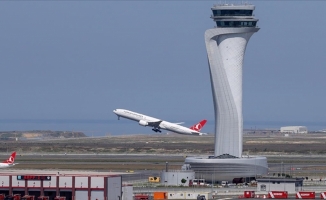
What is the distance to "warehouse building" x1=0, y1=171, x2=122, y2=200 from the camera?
102625 mm

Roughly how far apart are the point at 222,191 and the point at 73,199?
25.9 meters

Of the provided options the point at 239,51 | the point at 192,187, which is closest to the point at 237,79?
the point at 239,51

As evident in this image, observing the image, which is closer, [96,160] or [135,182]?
[135,182]

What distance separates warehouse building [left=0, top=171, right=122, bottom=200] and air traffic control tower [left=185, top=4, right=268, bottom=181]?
32.5 m

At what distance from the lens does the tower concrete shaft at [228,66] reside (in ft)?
447

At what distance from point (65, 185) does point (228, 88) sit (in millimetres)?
39402

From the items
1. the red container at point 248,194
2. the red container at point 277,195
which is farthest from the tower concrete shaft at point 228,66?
the red container at point 277,195

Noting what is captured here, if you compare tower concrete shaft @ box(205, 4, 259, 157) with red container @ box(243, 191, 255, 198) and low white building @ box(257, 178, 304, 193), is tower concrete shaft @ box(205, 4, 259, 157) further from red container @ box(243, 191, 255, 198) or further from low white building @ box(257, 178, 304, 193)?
red container @ box(243, 191, 255, 198)

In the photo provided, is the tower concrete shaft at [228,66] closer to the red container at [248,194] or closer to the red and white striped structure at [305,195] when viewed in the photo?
the red container at [248,194]

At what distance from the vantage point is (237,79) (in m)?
137

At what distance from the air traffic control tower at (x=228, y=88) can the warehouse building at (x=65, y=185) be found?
107 feet

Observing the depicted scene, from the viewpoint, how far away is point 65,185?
103625 mm

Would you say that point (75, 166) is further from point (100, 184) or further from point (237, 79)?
point (100, 184)

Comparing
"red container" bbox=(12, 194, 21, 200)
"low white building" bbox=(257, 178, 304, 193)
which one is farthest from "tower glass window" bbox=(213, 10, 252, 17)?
"red container" bbox=(12, 194, 21, 200)
